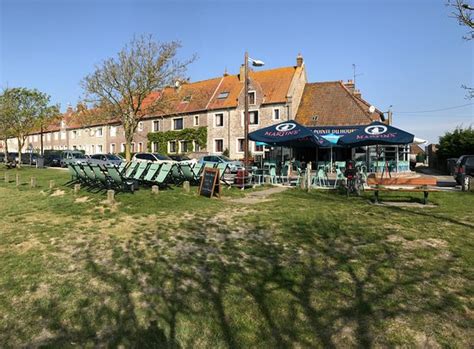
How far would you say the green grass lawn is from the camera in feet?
13.0

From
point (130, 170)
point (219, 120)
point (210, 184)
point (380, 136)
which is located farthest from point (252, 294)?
point (219, 120)

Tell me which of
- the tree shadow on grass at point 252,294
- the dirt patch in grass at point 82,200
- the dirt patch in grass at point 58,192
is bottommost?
the tree shadow on grass at point 252,294

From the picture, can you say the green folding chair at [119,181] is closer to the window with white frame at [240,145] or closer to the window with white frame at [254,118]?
the window with white frame at [240,145]

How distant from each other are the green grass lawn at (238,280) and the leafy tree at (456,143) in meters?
25.4

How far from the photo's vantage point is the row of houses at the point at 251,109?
36125 mm

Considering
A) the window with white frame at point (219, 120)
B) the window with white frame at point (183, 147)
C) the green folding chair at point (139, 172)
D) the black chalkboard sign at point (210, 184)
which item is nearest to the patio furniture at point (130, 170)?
the green folding chair at point (139, 172)

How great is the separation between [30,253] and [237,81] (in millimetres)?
39331

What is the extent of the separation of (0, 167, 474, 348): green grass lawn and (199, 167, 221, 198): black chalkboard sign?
10.5 ft

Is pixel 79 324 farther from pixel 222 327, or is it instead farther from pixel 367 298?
pixel 367 298

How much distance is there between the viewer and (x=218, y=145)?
1626 inches

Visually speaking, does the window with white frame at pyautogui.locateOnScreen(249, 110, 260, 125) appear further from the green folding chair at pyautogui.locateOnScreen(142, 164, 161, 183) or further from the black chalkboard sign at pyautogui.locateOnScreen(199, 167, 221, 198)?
the black chalkboard sign at pyautogui.locateOnScreen(199, 167, 221, 198)

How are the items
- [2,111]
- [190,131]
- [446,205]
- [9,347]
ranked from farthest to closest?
[190,131] < [2,111] < [446,205] < [9,347]

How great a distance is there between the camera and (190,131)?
140 ft

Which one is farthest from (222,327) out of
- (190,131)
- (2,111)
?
(190,131)
